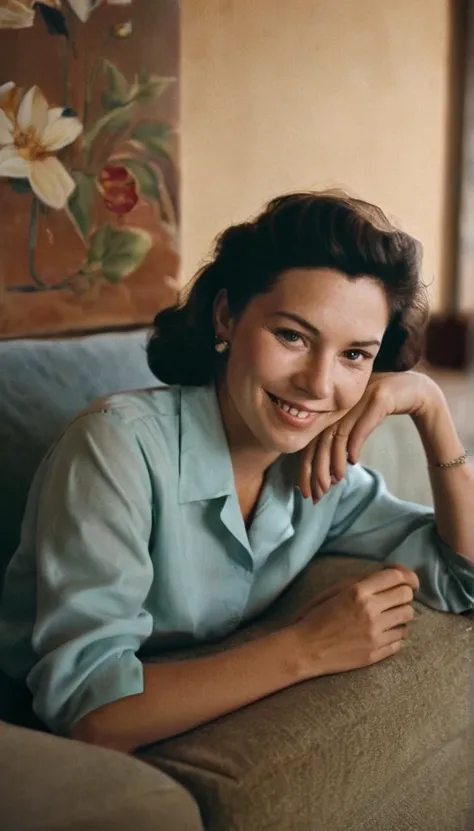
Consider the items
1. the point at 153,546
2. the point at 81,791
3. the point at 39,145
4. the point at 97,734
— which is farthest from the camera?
the point at 39,145

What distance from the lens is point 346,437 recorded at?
1028 millimetres

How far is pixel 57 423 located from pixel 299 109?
18.3 inches

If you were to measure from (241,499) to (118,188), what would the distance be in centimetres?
40

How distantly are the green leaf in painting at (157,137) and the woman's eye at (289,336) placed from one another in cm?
31

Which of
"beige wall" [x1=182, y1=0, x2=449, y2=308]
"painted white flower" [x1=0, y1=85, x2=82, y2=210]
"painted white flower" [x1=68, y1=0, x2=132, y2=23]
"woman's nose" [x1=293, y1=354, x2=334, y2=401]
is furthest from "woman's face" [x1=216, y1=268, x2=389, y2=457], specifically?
"painted white flower" [x1=68, y1=0, x2=132, y2=23]

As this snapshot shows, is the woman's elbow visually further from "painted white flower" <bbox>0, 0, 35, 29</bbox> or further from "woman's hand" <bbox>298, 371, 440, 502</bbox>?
"painted white flower" <bbox>0, 0, 35, 29</bbox>

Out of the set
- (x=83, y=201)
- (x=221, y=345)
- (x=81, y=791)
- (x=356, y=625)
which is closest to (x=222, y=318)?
(x=221, y=345)

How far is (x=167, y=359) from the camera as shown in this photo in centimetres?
105

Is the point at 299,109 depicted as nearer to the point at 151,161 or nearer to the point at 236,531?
the point at 151,161

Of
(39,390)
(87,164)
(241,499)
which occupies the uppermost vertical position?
(87,164)

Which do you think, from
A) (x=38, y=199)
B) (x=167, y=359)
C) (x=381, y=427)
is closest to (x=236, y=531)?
(x=167, y=359)

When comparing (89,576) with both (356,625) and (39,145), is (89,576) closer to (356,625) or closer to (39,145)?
(356,625)

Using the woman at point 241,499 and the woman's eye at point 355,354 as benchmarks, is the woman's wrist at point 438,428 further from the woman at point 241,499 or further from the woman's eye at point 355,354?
the woman's eye at point 355,354

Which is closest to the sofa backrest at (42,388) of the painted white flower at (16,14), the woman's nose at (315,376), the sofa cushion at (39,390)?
the sofa cushion at (39,390)
